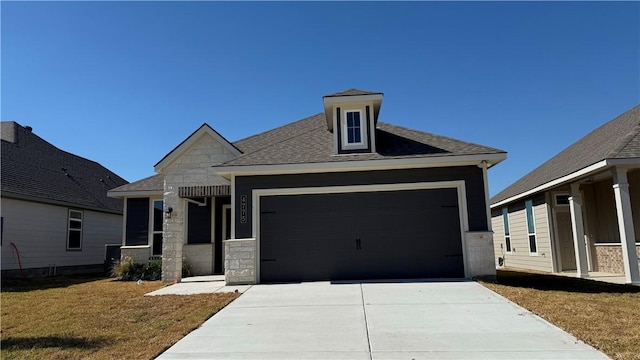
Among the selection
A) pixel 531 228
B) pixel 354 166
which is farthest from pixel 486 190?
pixel 531 228

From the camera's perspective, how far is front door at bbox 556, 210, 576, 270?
14.4 metres

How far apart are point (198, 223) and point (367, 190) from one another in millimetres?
6502

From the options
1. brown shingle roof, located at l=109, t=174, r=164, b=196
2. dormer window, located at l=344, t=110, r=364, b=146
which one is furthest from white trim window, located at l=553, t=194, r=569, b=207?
brown shingle roof, located at l=109, t=174, r=164, b=196

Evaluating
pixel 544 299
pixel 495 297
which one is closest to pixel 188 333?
pixel 495 297

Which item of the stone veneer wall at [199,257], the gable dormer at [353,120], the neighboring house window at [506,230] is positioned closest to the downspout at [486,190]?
the gable dormer at [353,120]

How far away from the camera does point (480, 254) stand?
417 inches

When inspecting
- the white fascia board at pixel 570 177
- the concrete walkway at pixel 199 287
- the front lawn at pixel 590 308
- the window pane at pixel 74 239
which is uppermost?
Answer: the white fascia board at pixel 570 177

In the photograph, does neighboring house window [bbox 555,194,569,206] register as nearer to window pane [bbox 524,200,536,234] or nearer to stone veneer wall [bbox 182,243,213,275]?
window pane [bbox 524,200,536,234]

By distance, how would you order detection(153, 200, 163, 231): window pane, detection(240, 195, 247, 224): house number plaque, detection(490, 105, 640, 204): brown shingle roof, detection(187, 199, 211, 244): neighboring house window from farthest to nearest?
1. detection(153, 200, 163, 231): window pane
2. detection(187, 199, 211, 244): neighboring house window
3. detection(240, 195, 247, 224): house number plaque
4. detection(490, 105, 640, 204): brown shingle roof

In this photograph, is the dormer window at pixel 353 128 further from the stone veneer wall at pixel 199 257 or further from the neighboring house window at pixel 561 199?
the neighboring house window at pixel 561 199

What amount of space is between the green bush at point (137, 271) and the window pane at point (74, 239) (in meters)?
4.65

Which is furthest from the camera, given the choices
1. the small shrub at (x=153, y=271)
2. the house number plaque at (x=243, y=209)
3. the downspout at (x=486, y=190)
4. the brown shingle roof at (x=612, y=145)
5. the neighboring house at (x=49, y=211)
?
the neighboring house at (x=49, y=211)

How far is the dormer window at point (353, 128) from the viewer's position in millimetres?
11914

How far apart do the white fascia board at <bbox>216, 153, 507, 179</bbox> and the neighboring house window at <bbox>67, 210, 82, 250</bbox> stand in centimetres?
1029
